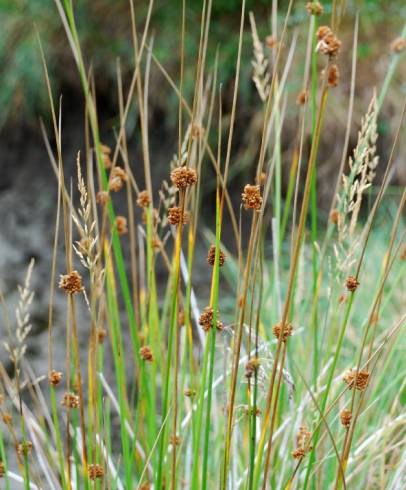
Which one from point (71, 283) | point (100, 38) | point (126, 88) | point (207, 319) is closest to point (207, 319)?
point (207, 319)

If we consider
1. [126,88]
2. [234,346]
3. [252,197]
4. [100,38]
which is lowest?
[234,346]

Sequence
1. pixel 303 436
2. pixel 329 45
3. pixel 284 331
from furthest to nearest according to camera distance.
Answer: pixel 303 436 < pixel 284 331 < pixel 329 45

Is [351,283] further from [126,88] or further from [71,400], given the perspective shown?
[126,88]

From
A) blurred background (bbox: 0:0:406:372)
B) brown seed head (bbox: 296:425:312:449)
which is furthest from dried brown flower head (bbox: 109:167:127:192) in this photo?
blurred background (bbox: 0:0:406:372)

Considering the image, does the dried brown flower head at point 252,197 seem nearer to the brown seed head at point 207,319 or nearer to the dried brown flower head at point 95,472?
the brown seed head at point 207,319

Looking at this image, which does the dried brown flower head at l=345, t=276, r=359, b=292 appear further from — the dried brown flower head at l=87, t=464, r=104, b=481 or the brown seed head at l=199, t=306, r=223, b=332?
the dried brown flower head at l=87, t=464, r=104, b=481

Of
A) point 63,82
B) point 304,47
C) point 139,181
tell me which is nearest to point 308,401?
point 304,47

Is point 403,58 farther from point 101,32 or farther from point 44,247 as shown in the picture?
point 44,247

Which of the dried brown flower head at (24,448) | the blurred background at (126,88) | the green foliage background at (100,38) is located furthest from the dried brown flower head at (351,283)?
the green foliage background at (100,38)
